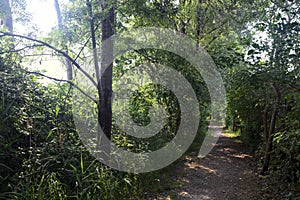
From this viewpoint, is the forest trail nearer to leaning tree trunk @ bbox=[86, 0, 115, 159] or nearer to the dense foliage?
the dense foliage

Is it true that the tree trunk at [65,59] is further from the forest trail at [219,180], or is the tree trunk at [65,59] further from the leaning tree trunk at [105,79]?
the forest trail at [219,180]

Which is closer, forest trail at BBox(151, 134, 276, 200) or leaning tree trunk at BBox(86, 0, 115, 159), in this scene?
leaning tree trunk at BBox(86, 0, 115, 159)

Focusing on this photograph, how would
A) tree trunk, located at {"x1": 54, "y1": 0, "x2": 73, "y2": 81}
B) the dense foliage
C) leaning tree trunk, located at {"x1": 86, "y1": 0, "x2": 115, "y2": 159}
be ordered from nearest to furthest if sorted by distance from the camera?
the dense foliage, leaning tree trunk, located at {"x1": 86, "y1": 0, "x2": 115, "y2": 159}, tree trunk, located at {"x1": 54, "y1": 0, "x2": 73, "y2": 81}

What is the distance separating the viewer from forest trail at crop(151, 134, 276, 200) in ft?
13.4

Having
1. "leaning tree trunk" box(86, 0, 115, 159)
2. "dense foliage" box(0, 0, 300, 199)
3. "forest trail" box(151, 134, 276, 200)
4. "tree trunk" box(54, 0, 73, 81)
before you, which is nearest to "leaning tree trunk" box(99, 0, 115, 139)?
"leaning tree trunk" box(86, 0, 115, 159)

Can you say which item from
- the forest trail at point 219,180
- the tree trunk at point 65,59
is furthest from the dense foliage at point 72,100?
the forest trail at point 219,180

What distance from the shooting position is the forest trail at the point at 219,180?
4.09 m

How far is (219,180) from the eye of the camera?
16.5 ft

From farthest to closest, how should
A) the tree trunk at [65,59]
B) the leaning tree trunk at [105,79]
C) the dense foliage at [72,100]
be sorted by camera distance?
the tree trunk at [65,59] < the leaning tree trunk at [105,79] < the dense foliage at [72,100]

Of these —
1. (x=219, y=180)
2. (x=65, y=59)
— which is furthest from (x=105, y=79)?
(x=219, y=180)

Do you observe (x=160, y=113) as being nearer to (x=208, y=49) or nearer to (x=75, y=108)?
(x=208, y=49)

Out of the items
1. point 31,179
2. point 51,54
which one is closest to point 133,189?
point 31,179

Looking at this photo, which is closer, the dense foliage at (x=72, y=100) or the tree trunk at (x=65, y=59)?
the dense foliage at (x=72, y=100)

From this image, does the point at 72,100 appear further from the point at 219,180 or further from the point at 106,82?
the point at 219,180
